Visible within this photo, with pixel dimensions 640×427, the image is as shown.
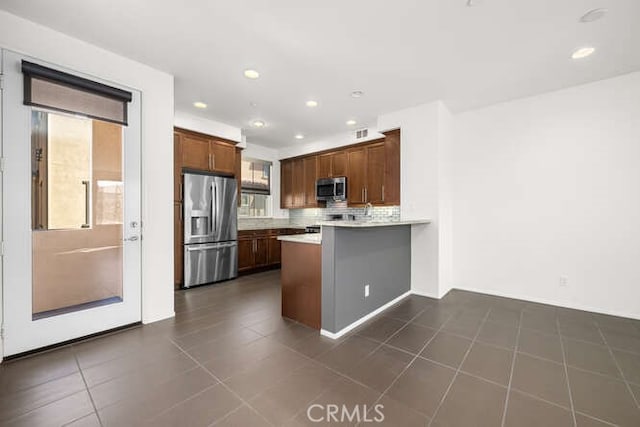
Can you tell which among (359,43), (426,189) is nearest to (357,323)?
(426,189)

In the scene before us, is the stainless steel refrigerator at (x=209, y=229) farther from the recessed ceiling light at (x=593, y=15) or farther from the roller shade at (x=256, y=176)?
the recessed ceiling light at (x=593, y=15)

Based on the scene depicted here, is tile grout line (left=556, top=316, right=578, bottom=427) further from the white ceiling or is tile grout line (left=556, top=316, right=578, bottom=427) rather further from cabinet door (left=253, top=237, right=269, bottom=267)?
cabinet door (left=253, top=237, right=269, bottom=267)

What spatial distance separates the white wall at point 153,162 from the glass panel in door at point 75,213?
23cm

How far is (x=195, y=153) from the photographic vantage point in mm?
4445

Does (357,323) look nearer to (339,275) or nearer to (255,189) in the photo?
(339,275)

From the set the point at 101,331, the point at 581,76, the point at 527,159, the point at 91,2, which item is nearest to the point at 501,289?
the point at 527,159

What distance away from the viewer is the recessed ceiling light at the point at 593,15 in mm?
2070

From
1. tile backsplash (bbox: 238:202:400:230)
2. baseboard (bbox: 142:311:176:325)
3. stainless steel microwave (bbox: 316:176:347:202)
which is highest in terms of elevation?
stainless steel microwave (bbox: 316:176:347:202)

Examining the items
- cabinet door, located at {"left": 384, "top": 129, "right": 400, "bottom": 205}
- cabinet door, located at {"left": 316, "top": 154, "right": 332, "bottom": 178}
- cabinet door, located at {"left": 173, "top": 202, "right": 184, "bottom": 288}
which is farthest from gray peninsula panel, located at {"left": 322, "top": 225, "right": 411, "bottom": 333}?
cabinet door, located at {"left": 173, "top": 202, "right": 184, "bottom": 288}

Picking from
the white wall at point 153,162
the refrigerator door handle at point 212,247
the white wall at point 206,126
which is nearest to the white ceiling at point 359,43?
the white wall at point 153,162

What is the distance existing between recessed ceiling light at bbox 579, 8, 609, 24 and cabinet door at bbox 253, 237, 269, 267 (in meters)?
5.27

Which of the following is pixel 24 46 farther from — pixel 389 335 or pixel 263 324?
pixel 389 335

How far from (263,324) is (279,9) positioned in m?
2.96

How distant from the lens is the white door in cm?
214
